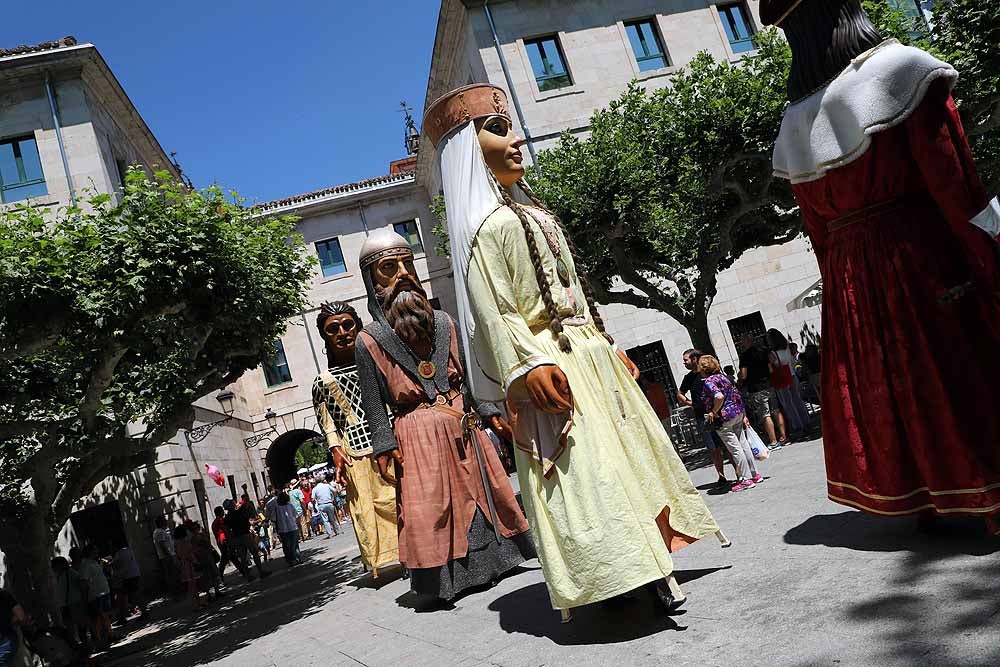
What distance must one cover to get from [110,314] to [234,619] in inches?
163

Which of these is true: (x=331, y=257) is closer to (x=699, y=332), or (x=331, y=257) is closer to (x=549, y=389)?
(x=699, y=332)

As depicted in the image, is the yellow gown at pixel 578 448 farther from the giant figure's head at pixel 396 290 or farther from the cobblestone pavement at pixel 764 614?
the giant figure's head at pixel 396 290

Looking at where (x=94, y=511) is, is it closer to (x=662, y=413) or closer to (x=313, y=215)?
(x=662, y=413)

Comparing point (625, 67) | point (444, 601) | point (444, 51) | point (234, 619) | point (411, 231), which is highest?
point (444, 51)

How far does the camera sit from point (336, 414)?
295 inches

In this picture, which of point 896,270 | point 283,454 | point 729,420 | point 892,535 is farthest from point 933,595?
point 283,454

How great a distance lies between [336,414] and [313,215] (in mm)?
23657

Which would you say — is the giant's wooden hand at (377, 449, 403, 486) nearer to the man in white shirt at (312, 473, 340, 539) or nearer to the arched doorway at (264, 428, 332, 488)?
the man in white shirt at (312, 473, 340, 539)

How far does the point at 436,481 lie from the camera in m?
5.29

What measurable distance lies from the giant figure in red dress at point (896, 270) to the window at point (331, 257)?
1081 inches

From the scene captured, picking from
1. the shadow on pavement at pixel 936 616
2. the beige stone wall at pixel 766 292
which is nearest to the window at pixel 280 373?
the beige stone wall at pixel 766 292

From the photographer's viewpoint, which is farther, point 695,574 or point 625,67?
point 625,67

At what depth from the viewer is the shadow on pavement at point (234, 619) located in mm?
7762

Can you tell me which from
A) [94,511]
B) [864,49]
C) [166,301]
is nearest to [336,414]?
[166,301]
